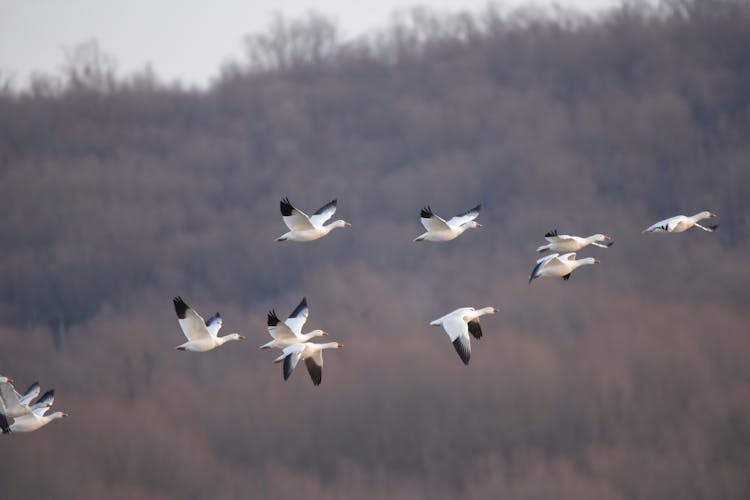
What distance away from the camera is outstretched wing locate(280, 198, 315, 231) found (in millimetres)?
22891

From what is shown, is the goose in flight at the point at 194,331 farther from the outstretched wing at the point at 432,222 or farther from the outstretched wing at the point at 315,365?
the outstretched wing at the point at 432,222

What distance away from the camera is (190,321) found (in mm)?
23281

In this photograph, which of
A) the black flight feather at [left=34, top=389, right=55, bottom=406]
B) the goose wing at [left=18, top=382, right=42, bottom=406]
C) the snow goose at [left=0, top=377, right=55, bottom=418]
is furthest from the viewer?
the black flight feather at [left=34, top=389, right=55, bottom=406]

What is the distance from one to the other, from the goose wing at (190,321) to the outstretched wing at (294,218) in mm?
2007

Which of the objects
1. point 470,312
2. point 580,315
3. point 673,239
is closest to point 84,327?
point 580,315

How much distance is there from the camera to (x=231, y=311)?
56750 mm

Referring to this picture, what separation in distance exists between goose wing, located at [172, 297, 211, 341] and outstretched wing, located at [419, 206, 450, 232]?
372 centimetres

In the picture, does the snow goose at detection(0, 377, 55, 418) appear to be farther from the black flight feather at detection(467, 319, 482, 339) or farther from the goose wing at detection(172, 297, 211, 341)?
the black flight feather at detection(467, 319, 482, 339)

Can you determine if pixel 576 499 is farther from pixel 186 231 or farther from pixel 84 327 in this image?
pixel 186 231

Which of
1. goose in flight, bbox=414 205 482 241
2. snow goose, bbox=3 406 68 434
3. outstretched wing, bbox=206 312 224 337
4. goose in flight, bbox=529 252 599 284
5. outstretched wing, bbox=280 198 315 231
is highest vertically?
outstretched wing, bbox=280 198 315 231

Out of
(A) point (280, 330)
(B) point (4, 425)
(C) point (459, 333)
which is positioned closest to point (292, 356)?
(A) point (280, 330)

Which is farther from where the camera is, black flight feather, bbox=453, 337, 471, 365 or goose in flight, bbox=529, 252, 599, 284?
goose in flight, bbox=529, 252, 599, 284

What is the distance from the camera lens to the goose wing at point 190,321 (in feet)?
75.5

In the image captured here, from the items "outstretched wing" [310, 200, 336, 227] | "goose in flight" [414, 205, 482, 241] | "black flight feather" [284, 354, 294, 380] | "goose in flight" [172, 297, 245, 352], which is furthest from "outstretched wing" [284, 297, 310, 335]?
"goose in flight" [414, 205, 482, 241]
